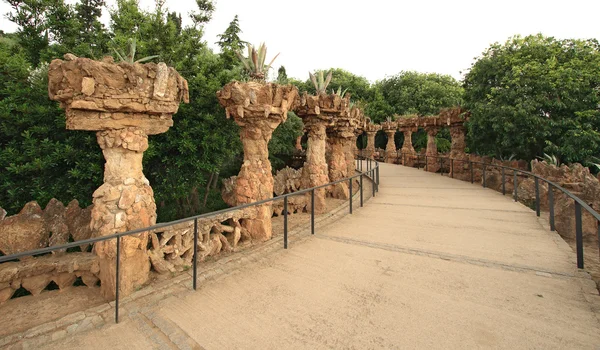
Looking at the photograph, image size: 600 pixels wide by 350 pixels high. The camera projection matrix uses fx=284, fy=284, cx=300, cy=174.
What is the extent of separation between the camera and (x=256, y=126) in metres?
5.59

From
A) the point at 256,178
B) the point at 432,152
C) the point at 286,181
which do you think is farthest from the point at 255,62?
the point at 432,152

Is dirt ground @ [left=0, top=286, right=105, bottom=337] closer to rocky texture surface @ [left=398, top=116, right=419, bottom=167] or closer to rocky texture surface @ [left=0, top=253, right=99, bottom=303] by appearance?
rocky texture surface @ [left=0, top=253, right=99, bottom=303]

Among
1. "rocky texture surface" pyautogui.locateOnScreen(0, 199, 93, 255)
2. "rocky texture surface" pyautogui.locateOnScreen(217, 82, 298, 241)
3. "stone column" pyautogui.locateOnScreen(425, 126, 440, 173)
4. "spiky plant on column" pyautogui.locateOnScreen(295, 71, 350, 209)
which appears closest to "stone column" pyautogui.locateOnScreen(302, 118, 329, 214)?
"spiky plant on column" pyautogui.locateOnScreen(295, 71, 350, 209)

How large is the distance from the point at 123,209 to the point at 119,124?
1.13 metres

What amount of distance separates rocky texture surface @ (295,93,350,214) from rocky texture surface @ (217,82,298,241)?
5.50 ft

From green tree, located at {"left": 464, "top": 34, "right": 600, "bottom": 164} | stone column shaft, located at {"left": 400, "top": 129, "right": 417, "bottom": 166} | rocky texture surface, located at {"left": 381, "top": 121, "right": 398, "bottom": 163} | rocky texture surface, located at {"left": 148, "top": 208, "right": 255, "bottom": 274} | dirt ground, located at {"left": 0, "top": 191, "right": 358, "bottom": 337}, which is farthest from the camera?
rocky texture surface, located at {"left": 381, "top": 121, "right": 398, "bottom": 163}

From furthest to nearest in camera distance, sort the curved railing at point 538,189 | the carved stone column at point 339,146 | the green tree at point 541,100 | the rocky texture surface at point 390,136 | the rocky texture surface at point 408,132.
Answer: the rocky texture surface at point 390,136 < the rocky texture surface at point 408,132 < the carved stone column at point 339,146 < the green tree at point 541,100 < the curved railing at point 538,189

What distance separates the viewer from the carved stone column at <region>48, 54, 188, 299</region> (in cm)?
347

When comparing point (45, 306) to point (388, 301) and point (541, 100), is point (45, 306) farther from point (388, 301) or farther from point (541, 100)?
point (541, 100)

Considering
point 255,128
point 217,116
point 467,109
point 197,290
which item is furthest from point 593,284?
point 467,109

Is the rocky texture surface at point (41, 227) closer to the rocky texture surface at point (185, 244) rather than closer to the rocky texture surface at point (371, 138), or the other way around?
the rocky texture surface at point (185, 244)

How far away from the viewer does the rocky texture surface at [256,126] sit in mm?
5203

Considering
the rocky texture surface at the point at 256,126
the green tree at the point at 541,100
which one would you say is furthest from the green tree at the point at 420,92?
the rocky texture surface at the point at 256,126

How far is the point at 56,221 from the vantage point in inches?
163
